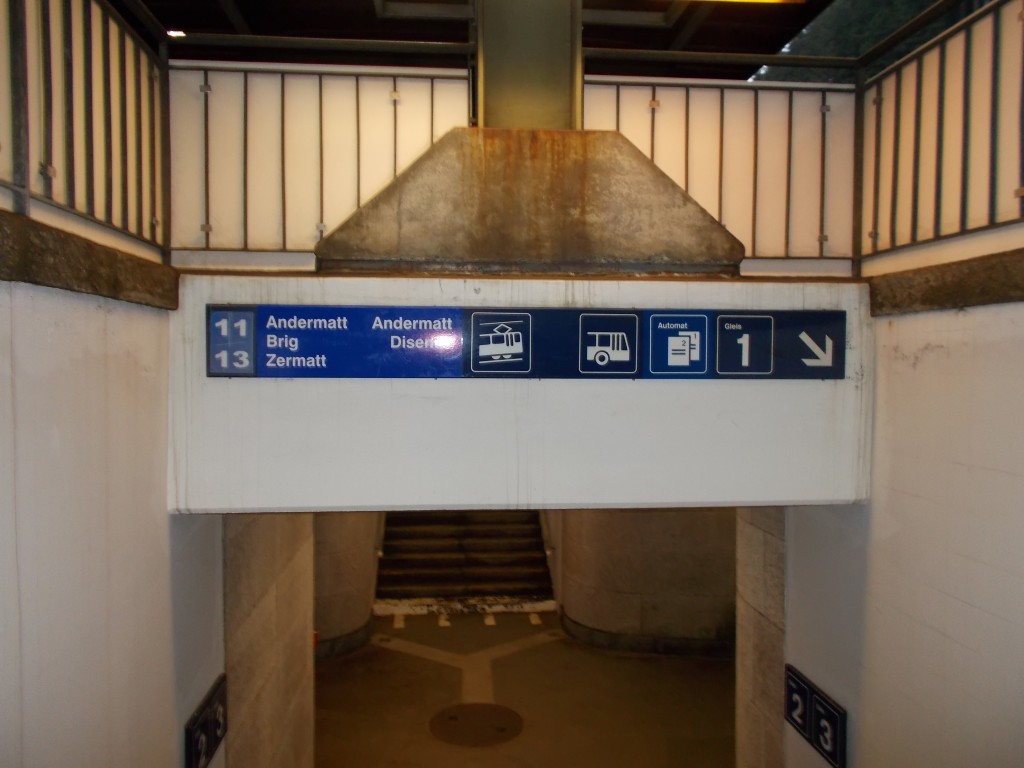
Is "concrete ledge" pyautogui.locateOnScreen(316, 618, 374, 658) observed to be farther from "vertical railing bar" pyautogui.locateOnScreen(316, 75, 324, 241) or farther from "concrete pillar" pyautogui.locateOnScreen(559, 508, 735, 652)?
"vertical railing bar" pyautogui.locateOnScreen(316, 75, 324, 241)

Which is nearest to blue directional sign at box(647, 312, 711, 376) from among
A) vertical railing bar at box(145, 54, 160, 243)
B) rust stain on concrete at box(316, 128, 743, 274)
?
rust stain on concrete at box(316, 128, 743, 274)

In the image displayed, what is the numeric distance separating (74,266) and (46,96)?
0.72 m

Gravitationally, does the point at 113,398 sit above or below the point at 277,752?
above

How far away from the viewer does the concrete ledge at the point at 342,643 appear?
1077cm

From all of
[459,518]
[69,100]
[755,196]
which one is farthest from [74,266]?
[459,518]

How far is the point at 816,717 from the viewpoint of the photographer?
4.37 m

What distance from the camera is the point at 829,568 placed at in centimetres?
428

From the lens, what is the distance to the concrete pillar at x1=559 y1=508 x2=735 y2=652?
1120 cm

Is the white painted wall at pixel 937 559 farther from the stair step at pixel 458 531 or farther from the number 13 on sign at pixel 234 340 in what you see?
the stair step at pixel 458 531

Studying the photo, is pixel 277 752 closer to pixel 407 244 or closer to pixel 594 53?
pixel 407 244

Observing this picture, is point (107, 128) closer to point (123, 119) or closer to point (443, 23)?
point (123, 119)

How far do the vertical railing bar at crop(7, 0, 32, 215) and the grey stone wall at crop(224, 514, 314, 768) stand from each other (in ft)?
8.32

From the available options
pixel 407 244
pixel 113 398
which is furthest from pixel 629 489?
pixel 113 398

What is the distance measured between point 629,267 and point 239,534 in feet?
10.2
